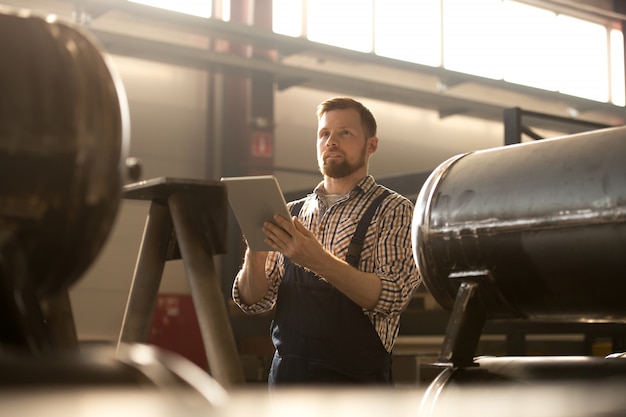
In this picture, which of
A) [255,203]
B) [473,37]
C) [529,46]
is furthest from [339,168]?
[529,46]

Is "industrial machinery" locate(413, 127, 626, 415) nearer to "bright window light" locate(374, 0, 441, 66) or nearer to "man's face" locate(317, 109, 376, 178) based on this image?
"man's face" locate(317, 109, 376, 178)

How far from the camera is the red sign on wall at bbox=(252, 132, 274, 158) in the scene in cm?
682

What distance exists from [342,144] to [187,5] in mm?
4159

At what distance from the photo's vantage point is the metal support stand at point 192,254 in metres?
1.58

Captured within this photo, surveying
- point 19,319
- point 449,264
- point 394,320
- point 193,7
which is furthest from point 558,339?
point 19,319

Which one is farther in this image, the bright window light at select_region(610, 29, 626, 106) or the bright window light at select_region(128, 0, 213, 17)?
the bright window light at select_region(610, 29, 626, 106)

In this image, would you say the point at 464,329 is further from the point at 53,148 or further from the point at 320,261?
the point at 53,148

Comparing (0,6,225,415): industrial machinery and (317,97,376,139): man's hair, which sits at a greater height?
(317,97,376,139): man's hair

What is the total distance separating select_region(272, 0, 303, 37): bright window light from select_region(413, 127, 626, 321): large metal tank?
5.24 metres

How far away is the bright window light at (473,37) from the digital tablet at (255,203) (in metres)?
5.44

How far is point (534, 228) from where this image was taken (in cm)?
157

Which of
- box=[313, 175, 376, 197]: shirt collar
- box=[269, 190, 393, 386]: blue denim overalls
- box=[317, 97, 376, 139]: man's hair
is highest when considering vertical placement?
box=[317, 97, 376, 139]: man's hair

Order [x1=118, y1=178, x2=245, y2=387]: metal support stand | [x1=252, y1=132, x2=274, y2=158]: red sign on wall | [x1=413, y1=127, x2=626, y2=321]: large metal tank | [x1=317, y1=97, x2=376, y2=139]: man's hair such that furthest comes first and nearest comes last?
[x1=252, y1=132, x2=274, y2=158]: red sign on wall
[x1=317, y1=97, x2=376, y2=139]: man's hair
[x1=118, y1=178, x2=245, y2=387]: metal support stand
[x1=413, y1=127, x2=626, y2=321]: large metal tank

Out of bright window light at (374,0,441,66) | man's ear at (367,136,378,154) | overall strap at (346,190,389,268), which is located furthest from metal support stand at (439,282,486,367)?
bright window light at (374,0,441,66)
